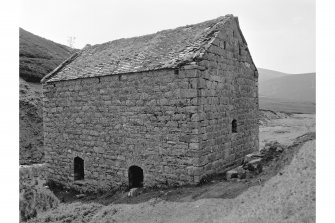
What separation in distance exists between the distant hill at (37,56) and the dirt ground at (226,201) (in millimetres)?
18319

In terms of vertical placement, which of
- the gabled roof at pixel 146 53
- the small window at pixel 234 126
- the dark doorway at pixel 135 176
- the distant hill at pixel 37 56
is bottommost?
the dark doorway at pixel 135 176

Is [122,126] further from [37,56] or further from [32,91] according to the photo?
[37,56]

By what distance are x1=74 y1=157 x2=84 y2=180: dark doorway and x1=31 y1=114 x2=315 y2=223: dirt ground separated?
1.79 meters

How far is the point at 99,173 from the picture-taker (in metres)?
12.7

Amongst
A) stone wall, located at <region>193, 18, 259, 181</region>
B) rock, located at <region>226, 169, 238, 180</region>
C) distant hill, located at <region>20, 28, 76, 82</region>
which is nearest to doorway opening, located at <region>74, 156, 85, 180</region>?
stone wall, located at <region>193, 18, 259, 181</region>

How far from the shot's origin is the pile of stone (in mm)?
10398

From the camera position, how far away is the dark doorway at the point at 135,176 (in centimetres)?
1190

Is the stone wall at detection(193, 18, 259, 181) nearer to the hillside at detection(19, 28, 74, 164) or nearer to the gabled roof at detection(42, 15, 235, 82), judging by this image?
the gabled roof at detection(42, 15, 235, 82)

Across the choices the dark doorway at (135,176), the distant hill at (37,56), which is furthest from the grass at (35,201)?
the distant hill at (37,56)

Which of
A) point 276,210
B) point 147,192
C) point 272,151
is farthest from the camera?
point 272,151

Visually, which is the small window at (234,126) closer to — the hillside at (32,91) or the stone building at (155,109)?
the stone building at (155,109)

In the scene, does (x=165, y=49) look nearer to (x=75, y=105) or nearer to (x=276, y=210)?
(x=75, y=105)

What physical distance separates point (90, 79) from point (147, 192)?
527 centimetres

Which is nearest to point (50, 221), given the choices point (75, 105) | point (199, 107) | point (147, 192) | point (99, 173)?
point (99, 173)
